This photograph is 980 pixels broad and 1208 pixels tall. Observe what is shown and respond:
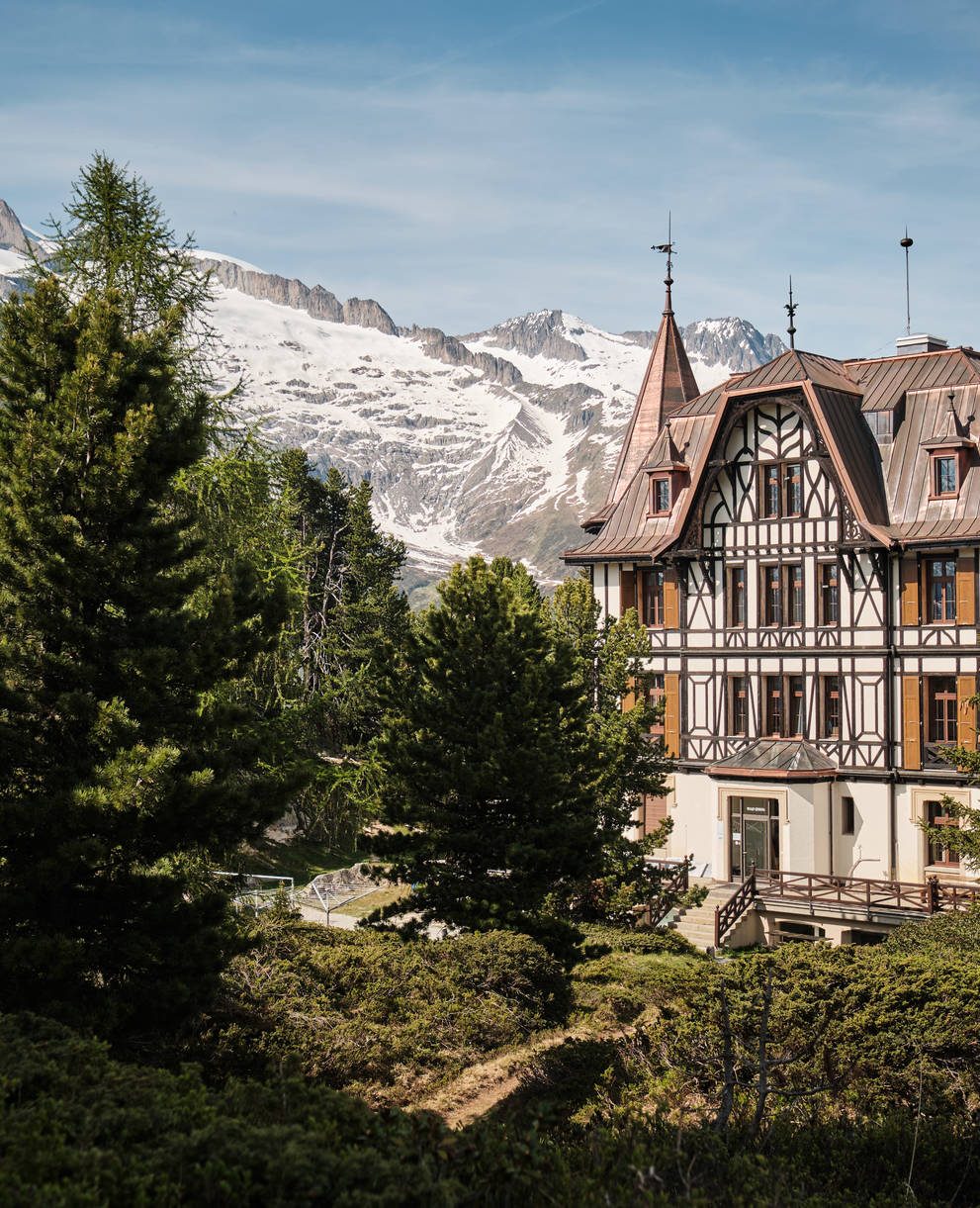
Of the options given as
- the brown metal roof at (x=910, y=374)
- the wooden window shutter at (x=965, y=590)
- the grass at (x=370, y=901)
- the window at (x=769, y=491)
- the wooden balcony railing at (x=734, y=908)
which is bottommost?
the grass at (x=370, y=901)

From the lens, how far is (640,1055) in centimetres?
1512

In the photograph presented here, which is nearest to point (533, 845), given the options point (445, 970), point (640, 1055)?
point (445, 970)

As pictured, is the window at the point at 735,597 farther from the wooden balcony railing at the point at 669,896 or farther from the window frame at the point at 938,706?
the wooden balcony railing at the point at 669,896

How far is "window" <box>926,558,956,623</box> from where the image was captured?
30266mm

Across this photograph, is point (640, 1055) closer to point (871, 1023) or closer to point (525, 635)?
point (871, 1023)

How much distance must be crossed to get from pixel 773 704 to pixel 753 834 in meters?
3.73

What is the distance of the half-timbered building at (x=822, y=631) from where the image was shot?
30031mm

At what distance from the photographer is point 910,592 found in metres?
30.6

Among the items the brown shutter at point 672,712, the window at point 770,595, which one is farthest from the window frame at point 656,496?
the brown shutter at point 672,712

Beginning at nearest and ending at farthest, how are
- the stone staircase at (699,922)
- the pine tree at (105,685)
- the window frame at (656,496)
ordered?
the pine tree at (105,685)
the stone staircase at (699,922)
the window frame at (656,496)

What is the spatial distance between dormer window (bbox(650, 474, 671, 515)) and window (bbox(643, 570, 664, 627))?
196 centimetres

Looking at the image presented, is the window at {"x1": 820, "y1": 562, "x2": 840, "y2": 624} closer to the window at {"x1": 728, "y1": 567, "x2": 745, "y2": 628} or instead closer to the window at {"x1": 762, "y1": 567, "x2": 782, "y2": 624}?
the window at {"x1": 762, "y1": 567, "x2": 782, "y2": 624}

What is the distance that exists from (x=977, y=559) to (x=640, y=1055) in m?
19.4

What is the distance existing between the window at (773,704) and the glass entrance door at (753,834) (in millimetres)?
2127
